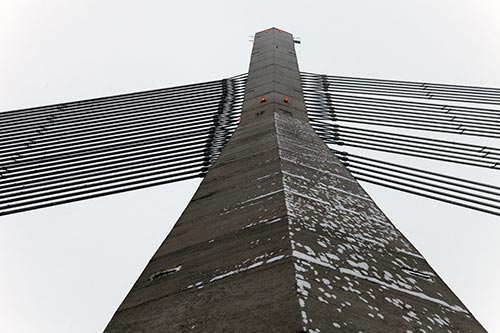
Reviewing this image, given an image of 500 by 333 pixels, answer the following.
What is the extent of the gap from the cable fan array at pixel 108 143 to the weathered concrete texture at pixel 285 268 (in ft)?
8.09

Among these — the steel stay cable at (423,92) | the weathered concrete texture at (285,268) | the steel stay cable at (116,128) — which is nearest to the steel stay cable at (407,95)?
the steel stay cable at (423,92)

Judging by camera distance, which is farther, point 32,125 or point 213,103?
point 213,103

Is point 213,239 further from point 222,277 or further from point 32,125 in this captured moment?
point 32,125

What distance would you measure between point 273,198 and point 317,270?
2.55ft

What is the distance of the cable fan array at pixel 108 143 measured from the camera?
5605 mm

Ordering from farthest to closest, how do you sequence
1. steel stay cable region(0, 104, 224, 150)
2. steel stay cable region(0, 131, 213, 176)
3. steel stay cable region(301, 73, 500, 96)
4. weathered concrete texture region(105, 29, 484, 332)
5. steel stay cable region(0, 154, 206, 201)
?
1. steel stay cable region(301, 73, 500, 96)
2. steel stay cable region(0, 104, 224, 150)
3. steel stay cable region(0, 131, 213, 176)
4. steel stay cable region(0, 154, 206, 201)
5. weathered concrete texture region(105, 29, 484, 332)

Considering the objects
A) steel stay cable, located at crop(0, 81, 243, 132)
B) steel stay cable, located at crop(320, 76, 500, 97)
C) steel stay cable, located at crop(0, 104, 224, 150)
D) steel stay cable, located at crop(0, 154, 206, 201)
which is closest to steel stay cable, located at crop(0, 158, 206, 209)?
steel stay cable, located at crop(0, 154, 206, 201)

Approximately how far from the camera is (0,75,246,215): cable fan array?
5.61 metres

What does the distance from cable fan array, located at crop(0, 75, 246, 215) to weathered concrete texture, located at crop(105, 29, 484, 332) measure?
8.09 feet

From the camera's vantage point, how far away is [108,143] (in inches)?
263

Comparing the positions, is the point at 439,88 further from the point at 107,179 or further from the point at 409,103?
the point at 107,179

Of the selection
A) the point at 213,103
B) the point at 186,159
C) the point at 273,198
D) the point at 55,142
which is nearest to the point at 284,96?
the point at 186,159

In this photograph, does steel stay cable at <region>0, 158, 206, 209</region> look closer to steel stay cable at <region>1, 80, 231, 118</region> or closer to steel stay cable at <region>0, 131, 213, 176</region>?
steel stay cable at <region>0, 131, 213, 176</region>

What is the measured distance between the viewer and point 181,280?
215 cm
